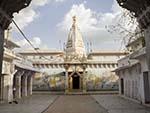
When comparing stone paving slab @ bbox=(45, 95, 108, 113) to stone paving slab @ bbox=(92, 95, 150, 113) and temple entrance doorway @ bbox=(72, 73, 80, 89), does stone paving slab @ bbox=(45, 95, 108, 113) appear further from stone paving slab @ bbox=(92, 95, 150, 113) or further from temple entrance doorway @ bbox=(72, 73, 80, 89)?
temple entrance doorway @ bbox=(72, 73, 80, 89)

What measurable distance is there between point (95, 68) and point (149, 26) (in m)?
36.4

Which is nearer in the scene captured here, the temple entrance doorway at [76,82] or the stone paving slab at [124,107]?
the stone paving slab at [124,107]

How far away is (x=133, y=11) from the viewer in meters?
8.80

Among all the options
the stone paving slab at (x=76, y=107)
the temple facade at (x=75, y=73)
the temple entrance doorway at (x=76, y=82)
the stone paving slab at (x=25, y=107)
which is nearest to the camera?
the stone paving slab at (x=25, y=107)

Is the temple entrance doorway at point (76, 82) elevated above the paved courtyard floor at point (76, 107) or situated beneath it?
elevated above

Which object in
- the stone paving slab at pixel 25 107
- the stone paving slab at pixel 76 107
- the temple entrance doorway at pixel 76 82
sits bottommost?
the stone paving slab at pixel 76 107

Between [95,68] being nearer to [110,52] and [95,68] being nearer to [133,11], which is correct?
[110,52]

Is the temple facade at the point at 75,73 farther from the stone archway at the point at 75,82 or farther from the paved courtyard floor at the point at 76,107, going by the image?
the paved courtyard floor at the point at 76,107

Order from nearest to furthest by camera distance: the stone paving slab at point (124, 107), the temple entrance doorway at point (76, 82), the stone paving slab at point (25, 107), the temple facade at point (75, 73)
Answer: the stone paving slab at point (124, 107)
the stone paving slab at point (25, 107)
the temple facade at point (75, 73)
the temple entrance doorway at point (76, 82)

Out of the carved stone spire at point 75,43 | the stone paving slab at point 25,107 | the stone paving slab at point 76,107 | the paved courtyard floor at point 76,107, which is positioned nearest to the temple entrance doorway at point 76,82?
the carved stone spire at point 75,43

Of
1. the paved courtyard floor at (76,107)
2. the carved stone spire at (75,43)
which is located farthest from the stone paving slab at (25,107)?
the carved stone spire at (75,43)

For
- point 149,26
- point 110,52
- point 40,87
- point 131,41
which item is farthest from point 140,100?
point 110,52

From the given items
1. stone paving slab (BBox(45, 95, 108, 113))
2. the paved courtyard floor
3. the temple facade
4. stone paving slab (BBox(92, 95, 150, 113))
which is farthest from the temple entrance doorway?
stone paving slab (BBox(92, 95, 150, 113))

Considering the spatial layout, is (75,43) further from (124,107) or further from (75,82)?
(124,107)
